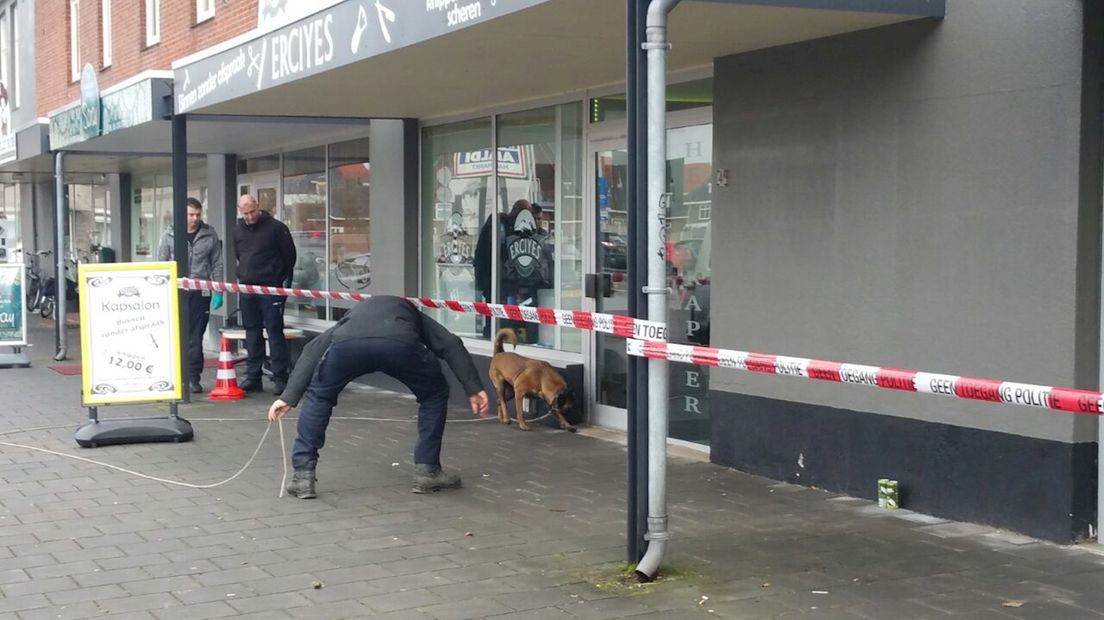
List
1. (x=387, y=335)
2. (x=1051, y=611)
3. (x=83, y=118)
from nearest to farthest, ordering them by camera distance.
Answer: (x=1051, y=611)
(x=387, y=335)
(x=83, y=118)

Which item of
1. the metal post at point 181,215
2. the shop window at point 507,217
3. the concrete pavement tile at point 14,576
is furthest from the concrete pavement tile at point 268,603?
the metal post at point 181,215

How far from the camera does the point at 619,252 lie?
394 inches

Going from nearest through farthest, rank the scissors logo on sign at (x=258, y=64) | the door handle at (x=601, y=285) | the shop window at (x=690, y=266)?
the shop window at (x=690, y=266) < the door handle at (x=601, y=285) < the scissors logo on sign at (x=258, y=64)

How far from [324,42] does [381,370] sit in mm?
2902

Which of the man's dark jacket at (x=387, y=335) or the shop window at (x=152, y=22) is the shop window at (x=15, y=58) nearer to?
the shop window at (x=152, y=22)

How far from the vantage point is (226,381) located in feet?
40.0

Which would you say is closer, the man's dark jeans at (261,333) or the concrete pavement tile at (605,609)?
the concrete pavement tile at (605,609)

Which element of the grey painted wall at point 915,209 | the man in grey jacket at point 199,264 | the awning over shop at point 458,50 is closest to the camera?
the grey painted wall at point 915,209

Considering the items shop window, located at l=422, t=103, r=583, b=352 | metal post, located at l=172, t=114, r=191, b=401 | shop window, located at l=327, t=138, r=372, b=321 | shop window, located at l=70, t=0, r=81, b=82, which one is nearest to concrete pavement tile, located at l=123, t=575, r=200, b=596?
shop window, located at l=422, t=103, r=583, b=352

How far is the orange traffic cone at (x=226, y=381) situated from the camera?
1210 centimetres

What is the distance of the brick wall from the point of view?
45.8ft

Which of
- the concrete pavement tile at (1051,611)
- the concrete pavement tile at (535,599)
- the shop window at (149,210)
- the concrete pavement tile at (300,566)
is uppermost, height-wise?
the shop window at (149,210)

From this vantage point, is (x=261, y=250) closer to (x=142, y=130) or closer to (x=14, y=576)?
(x=142, y=130)

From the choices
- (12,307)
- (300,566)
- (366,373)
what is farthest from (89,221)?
(300,566)
